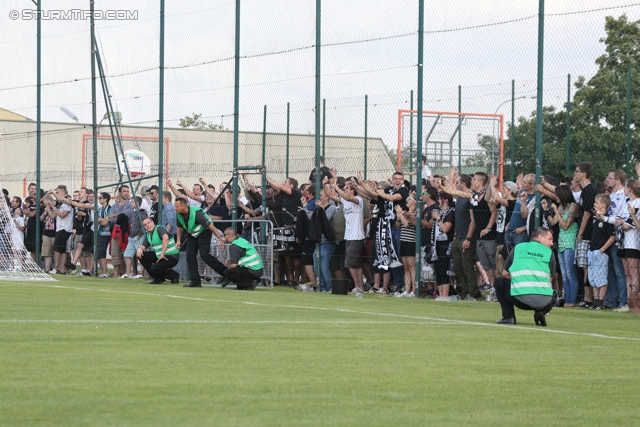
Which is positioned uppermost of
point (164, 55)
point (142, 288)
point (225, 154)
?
point (164, 55)

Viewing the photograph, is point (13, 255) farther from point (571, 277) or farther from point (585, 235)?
point (585, 235)

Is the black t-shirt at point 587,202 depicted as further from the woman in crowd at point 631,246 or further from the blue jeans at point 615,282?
the woman in crowd at point 631,246

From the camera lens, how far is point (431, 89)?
20.4 metres

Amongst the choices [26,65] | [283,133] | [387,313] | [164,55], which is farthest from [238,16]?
[387,313]

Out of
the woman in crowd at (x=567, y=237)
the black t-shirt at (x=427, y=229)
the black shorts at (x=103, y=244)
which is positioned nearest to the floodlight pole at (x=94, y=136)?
the black shorts at (x=103, y=244)

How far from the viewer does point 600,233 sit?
52.9 feet

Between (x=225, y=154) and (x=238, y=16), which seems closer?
(x=238, y=16)

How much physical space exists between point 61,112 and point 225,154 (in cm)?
468

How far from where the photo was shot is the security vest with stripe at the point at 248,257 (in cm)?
2033

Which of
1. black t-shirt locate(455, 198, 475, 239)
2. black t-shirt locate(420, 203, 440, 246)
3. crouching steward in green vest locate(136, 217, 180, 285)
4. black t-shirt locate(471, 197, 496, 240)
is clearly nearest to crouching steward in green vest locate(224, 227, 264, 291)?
crouching steward in green vest locate(136, 217, 180, 285)

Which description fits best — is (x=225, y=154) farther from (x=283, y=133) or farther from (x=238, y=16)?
(x=238, y=16)

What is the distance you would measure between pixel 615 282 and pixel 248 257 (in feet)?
22.8

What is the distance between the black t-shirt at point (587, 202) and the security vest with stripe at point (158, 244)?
28.9 feet

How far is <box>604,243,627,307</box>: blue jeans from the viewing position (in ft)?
52.2
